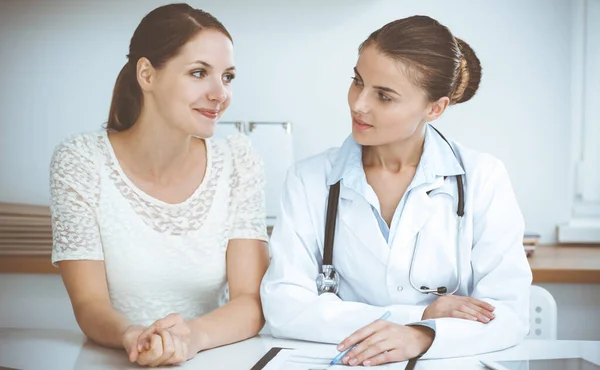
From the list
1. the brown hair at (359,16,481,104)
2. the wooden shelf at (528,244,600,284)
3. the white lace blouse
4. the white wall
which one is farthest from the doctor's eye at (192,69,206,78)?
the wooden shelf at (528,244,600,284)

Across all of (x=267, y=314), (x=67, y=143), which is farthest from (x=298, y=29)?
(x=267, y=314)

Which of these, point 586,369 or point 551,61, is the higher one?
point 551,61

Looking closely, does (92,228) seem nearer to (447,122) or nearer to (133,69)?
(133,69)

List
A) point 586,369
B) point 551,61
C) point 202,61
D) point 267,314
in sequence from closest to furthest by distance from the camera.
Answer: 1. point 586,369
2. point 267,314
3. point 202,61
4. point 551,61

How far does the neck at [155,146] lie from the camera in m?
1.17

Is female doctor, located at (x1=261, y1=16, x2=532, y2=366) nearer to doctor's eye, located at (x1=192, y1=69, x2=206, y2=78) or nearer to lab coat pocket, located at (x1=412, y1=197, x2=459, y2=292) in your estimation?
lab coat pocket, located at (x1=412, y1=197, x2=459, y2=292)

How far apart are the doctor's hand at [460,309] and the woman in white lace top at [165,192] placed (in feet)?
0.79

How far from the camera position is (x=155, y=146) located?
118 centimetres

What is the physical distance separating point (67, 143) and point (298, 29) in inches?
31.9

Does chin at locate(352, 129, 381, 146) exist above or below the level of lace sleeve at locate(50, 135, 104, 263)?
above

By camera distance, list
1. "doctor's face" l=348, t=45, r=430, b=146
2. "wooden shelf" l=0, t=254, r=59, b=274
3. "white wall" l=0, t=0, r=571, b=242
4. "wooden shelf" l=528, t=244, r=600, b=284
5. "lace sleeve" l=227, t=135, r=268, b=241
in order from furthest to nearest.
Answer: "white wall" l=0, t=0, r=571, b=242 → "wooden shelf" l=0, t=254, r=59, b=274 → "wooden shelf" l=528, t=244, r=600, b=284 → "lace sleeve" l=227, t=135, r=268, b=241 → "doctor's face" l=348, t=45, r=430, b=146

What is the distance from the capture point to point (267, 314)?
1.01m

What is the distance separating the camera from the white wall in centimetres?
176

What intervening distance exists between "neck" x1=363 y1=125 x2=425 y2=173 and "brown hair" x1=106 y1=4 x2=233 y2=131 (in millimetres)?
296
